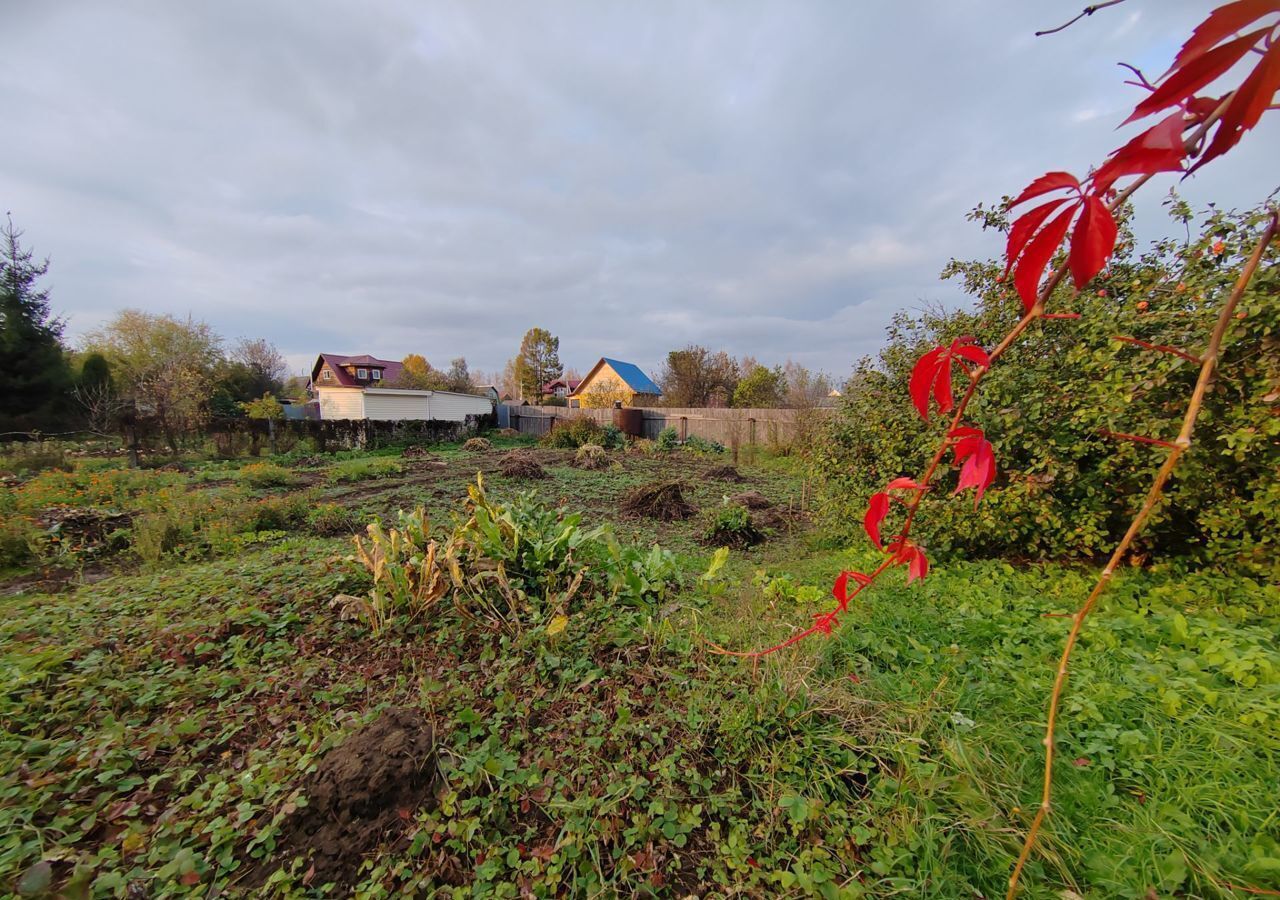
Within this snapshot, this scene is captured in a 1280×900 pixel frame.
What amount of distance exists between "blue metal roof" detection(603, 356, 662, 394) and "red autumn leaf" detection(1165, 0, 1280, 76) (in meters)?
29.6

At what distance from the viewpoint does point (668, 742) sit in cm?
179

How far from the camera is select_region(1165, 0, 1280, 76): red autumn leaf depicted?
45cm

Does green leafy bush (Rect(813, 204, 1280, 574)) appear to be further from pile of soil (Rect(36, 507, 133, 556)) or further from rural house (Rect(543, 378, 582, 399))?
rural house (Rect(543, 378, 582, 399))

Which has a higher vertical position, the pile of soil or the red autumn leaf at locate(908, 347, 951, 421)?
the red autumn leaf at locate(908, 347, 951, 421)

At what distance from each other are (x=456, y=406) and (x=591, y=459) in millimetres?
13089

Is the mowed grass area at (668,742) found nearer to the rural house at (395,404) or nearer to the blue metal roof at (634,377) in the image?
the rural house at (395,404)

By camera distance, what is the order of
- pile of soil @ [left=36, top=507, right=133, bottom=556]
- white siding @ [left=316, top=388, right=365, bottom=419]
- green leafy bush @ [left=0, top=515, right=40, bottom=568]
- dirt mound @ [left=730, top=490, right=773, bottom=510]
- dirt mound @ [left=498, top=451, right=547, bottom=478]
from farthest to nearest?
white siding @ [left=316, top=388, right=365, bottom=419] → dirt mound @ [left=498, top=451, right=547, bottom=478] → dirt mound @ [left=730, top=490, right=773, bottom=510] → pile of soil @ [left=36, top=507, right=133, bottom=556] → green leafy bush @ [left=0, top=515, right=40, bottom=568]

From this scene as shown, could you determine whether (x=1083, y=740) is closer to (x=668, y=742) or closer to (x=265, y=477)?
(x=668, y=742)

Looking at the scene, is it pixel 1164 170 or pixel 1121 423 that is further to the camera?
pixel 1121 423

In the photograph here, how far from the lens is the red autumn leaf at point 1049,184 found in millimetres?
550

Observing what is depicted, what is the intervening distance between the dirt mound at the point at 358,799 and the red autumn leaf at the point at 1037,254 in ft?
Result: 6.72

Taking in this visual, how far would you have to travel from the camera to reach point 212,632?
2.41 m

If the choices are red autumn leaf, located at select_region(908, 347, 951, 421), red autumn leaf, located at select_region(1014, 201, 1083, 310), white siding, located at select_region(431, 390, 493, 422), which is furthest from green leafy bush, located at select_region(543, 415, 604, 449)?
red autumn leaf, located at select_region(1014, 201, 1083, 310)

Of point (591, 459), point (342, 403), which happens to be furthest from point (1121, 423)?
point (342, 403)
